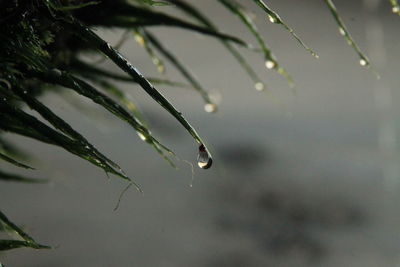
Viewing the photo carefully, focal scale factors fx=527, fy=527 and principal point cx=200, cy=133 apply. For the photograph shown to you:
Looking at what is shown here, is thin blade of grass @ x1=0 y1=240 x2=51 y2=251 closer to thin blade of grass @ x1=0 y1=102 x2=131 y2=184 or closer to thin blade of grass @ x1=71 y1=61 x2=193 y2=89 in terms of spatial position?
thin blade of grass @ x1=0 y1=102 x2=131 y2=184

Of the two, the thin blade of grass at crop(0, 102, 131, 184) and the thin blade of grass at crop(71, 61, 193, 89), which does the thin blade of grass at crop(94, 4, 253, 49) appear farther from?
the thin blade of grass at crop(0, 102, 131, 184)

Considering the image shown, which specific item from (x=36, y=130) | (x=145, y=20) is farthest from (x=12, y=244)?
(x=145, y=20)

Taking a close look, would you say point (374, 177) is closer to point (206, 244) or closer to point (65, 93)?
point (206, 244)

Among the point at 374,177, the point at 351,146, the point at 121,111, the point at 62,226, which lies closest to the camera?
the point at 121,111

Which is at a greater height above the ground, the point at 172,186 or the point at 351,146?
the point at 351,146

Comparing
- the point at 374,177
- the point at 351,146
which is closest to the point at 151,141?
the point at 374,177

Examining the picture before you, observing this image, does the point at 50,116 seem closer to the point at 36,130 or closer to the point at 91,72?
the point at 36,130

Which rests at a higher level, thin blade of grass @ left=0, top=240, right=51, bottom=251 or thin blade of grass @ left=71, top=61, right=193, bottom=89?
thin blade of grass @ left=71, top=61, right=193, bottom=89

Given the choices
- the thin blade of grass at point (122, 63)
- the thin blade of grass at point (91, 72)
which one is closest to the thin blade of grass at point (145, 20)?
the thin blade of grass at point (91, 72)

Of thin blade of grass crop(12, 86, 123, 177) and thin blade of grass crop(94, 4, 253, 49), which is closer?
thin blade of grass crop(12, 86, 123, 177)

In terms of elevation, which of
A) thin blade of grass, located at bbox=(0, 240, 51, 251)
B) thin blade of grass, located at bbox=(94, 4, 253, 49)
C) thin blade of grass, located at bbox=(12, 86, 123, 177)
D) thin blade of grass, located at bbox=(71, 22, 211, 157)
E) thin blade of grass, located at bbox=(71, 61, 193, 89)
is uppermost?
thin blade of grass, located at bbox=(94, 4, 253, 49)

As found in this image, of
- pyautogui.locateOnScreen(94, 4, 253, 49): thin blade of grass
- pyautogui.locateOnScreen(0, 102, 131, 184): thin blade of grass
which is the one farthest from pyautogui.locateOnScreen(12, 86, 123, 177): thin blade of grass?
pyautogui.locateOnScreen(94, 4, 253, 49): thin blade of grass
